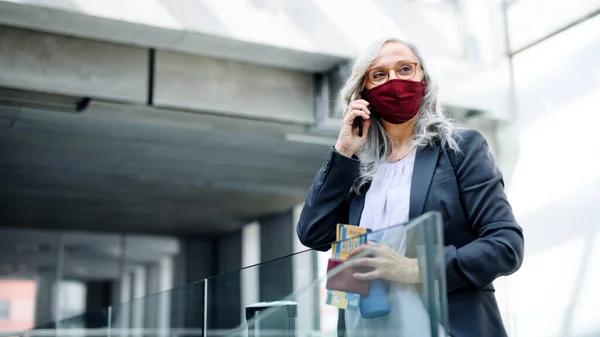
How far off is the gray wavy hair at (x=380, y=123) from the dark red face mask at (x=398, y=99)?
0.10 ft

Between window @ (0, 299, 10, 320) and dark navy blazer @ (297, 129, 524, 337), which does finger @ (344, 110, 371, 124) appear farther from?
window @ (0, 299, 10, 320)

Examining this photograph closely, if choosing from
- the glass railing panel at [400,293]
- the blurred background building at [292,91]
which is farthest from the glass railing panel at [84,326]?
the glass railing panel at [400,293]

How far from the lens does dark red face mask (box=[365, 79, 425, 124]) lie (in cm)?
188

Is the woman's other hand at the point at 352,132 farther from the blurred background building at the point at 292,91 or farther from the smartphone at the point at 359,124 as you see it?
the blurred background building at the point at 292,91

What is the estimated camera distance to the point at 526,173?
7730 millimetres

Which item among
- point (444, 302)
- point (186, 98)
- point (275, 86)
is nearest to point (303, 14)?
point (275, 86)

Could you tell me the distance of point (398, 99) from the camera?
188cm

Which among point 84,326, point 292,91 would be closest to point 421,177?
point 84,326

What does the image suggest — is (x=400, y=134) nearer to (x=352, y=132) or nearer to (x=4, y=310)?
(x=352, y=132)

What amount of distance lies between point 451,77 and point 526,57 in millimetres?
857

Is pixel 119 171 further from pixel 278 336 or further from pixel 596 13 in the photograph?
pixel 278 336

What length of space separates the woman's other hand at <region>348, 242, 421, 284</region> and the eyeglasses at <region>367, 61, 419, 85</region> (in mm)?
541

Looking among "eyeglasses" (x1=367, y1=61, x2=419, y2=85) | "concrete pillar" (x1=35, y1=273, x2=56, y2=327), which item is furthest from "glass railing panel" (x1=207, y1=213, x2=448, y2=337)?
"concrete pillar" (x1=35, y1=273, x2=56, y2=327)

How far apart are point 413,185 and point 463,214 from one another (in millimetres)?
140
